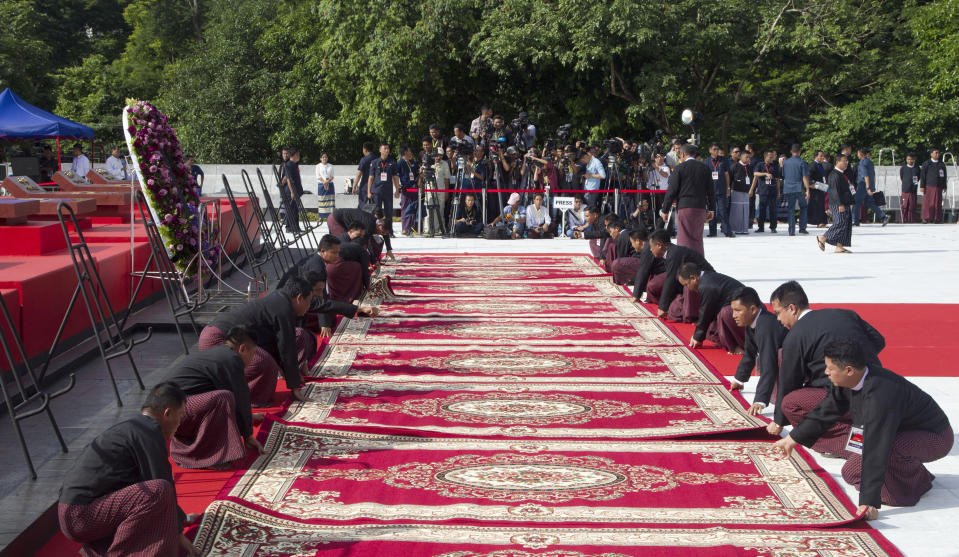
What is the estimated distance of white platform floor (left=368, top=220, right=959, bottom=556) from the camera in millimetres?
3773

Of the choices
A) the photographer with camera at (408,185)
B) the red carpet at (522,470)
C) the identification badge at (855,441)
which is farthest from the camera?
the photographer with camera at (408,185)

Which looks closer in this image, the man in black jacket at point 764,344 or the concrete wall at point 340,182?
the man in black jacket at point 764,344

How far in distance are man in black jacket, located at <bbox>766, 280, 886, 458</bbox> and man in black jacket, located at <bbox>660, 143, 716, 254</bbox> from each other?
5102mm

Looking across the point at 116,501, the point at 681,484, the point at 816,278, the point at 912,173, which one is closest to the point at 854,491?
the point at 681,484

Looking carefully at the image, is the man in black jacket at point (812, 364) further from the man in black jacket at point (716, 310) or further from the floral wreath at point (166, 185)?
the floral wreath at point (166, 185)

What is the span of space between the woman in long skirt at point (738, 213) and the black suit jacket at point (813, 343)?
1190 centimetres

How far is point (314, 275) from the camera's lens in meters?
6.30

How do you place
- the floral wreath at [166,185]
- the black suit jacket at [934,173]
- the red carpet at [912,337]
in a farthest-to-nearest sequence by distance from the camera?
the black suit jacket at [934,173], the floral wreath at [166,185], the red carpet at [912,337]

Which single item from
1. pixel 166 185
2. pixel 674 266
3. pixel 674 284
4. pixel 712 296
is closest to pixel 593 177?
pixel 674 284

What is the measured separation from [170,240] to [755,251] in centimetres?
869

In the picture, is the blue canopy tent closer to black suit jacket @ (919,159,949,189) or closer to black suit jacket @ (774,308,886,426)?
black suit jacket @ (774,308,886,426)

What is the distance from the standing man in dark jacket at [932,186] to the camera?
1866 cm

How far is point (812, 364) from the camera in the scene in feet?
14.9

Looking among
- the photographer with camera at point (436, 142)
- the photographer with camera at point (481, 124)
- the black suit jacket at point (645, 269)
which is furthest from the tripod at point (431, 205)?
the black suit jacket at point (645, 269)
